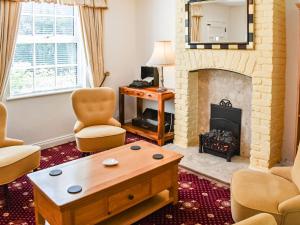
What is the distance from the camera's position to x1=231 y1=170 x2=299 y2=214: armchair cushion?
212 cm

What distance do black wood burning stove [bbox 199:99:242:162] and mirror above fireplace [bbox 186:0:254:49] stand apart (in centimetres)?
78

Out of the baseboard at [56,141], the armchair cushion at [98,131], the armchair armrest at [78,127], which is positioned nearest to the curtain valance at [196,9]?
the armchair cushion at [98,131]

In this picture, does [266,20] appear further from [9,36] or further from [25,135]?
[25,135]

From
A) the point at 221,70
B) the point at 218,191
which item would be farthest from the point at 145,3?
the point at 218,191

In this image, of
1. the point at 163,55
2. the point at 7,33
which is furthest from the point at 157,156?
the point at 7,33

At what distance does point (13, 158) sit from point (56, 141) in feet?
5.38

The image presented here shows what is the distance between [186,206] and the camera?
112 inches

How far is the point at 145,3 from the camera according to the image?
16.1 ft

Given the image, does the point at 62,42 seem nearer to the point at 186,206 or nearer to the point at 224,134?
the point at 224,134

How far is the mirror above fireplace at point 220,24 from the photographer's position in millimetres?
3447

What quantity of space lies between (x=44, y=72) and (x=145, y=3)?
72.7 inches

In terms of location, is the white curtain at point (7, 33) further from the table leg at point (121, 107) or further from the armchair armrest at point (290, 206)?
the armchair armrest at point (290, 206)

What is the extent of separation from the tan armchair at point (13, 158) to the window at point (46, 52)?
3.18 feet

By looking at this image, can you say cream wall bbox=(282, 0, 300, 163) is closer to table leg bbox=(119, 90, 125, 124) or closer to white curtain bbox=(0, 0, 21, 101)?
table leg bbox=(119, 90, 125, 124)
